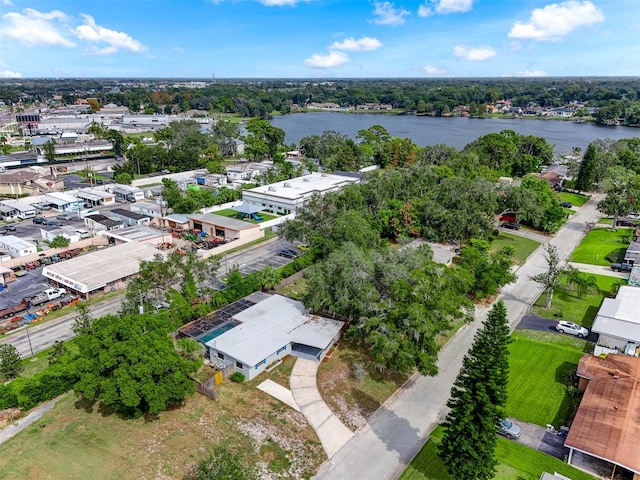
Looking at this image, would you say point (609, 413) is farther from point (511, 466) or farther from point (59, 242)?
point (59, 242)

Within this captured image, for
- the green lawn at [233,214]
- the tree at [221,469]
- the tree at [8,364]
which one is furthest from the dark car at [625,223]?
the tree at [8,364]

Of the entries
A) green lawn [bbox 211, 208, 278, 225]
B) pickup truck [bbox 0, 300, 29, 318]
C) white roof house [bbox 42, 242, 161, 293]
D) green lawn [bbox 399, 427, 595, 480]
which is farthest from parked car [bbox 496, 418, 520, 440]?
green lawn [bbox 211, 208, 278, 225]

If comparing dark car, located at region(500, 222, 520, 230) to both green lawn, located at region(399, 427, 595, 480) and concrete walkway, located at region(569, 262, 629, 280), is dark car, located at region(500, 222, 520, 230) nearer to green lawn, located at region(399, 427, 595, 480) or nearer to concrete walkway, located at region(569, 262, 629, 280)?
concrete walkway, located at region(569, 262, 629, 280)

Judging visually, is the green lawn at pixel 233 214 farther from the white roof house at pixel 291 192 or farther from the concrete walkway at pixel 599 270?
the concrete walkway at pixel 599 270

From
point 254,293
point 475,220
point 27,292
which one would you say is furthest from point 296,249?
point 27,292

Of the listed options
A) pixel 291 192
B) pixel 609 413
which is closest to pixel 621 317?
pixel 609 413

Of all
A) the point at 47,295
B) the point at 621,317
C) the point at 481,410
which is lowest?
the point at 47,295
